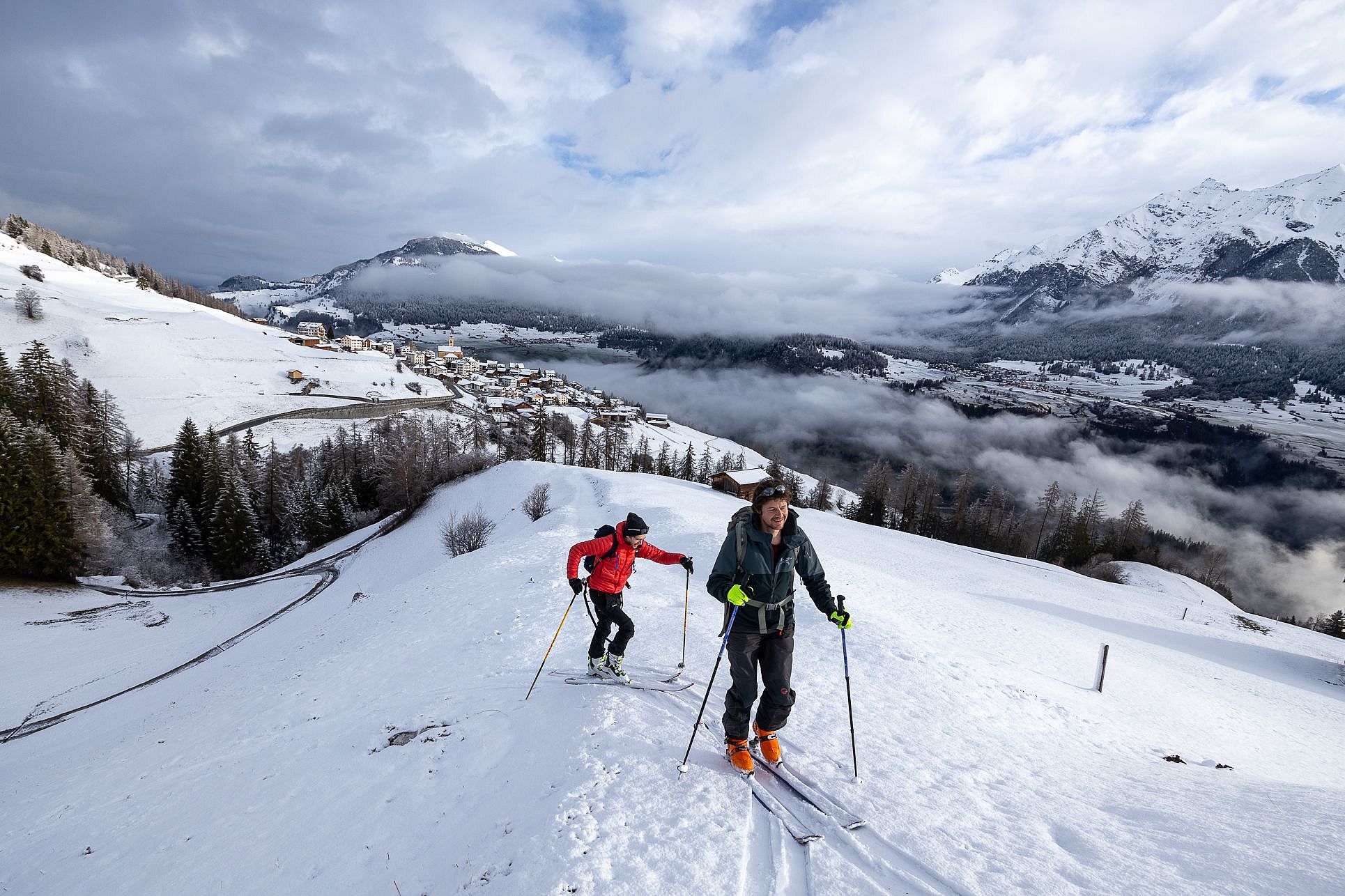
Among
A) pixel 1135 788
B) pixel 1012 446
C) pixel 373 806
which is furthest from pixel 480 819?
pixel 1012 446

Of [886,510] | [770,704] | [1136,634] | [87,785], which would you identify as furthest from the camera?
[886,510]

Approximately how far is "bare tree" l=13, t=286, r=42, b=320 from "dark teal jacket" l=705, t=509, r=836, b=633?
120 metres

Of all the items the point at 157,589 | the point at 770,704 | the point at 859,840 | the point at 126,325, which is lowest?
the point at 157,589

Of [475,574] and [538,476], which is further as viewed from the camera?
[538,476]

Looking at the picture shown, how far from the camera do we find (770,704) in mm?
5535

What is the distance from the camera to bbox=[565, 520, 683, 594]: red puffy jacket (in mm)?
7348

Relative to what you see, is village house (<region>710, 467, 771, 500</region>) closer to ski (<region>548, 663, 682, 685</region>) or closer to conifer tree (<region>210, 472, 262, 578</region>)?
conifer tree (<region>210, 472, 262, 578</region>)

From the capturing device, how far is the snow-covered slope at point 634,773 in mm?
4402

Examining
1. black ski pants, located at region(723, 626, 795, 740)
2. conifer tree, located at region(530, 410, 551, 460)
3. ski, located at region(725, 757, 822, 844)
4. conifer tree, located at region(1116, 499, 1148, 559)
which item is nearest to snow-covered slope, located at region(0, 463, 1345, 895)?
ski, located at region(725, 757, 822, 844)

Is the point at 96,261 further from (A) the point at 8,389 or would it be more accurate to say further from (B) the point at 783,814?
(B) the point at 783,814

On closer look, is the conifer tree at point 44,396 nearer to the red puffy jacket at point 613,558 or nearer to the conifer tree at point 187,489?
the conifer tree at point 187,489

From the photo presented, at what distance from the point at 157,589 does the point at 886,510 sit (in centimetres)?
7414

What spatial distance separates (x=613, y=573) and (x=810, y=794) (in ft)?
12.0

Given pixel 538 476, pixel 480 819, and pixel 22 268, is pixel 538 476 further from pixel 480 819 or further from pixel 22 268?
pixel 22 268
